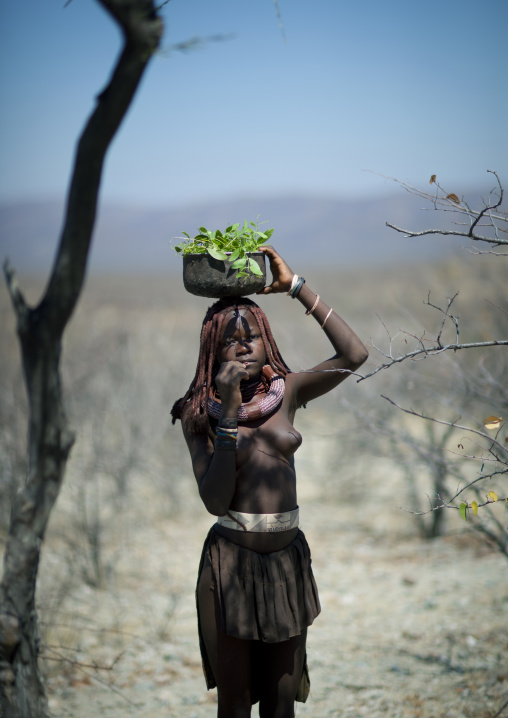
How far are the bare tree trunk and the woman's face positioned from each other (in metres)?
0.59

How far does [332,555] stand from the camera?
7.07 meters

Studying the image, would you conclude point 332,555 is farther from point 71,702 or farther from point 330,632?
point 71,702

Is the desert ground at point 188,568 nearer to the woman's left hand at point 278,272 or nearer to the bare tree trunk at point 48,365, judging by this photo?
the bare tree trunk at point 48,365

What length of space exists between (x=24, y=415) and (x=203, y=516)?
2.62m

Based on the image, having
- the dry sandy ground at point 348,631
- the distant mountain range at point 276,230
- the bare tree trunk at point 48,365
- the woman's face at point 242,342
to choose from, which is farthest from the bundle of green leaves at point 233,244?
the distant mountain range at point 276,230

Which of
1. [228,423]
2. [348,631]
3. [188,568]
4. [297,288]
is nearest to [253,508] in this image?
[228,423]

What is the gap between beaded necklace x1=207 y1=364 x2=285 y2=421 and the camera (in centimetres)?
248

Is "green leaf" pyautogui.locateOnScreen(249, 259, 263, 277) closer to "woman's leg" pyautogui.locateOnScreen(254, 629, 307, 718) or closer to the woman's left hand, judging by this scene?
the woman's left hand

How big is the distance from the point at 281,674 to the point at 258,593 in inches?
13.8

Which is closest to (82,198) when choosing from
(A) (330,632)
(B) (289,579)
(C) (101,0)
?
(C) (101,0)

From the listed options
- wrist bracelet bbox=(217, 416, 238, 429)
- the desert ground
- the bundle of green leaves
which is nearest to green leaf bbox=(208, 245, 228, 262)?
the bundle of green leaves

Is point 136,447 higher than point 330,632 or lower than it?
higher

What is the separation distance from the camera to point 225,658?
2498mm

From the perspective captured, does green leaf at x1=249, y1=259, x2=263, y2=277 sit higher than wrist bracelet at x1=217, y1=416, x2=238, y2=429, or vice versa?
green leaf at x1=249, y1=259, x2=263, y2=277
